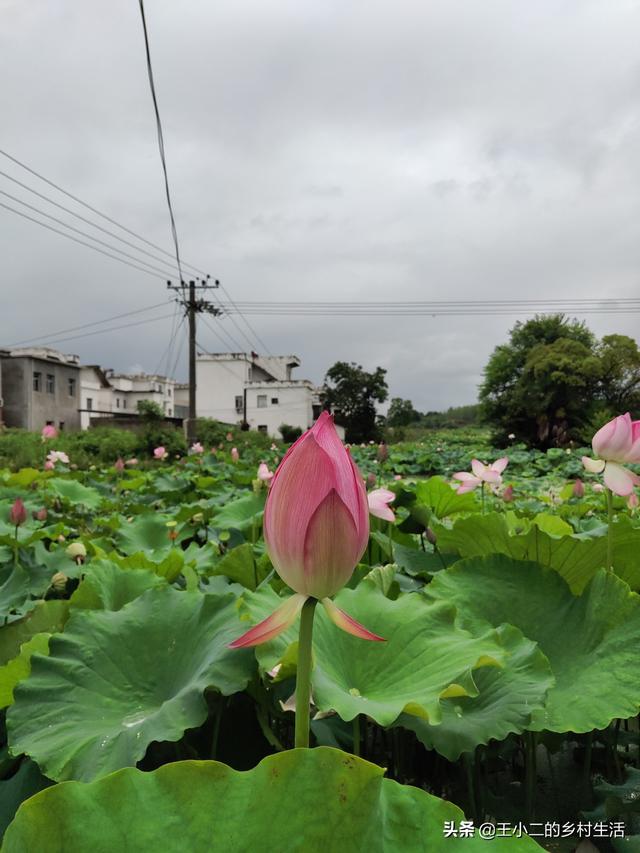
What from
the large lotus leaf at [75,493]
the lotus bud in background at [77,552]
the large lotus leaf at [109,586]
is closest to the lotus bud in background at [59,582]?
the lotus bud in background at [77,552]

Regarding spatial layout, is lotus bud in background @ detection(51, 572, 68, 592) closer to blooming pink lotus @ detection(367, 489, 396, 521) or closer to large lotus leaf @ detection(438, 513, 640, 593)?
blooming pink lotus @ detection(367, 489, 396, 521)

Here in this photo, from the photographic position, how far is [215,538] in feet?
6.25

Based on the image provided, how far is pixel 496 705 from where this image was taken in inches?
23.4

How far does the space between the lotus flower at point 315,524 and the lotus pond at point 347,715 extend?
0.10 metres

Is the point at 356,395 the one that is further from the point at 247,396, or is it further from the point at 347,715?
the point at 347,715

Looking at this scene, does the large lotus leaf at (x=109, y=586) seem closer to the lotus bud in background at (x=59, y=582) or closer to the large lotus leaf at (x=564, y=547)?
the lotus bud in background at (x=59, y=582)

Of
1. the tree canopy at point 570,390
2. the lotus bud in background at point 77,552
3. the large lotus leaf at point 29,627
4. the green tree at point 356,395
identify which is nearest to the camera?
the large lotus leaf at point 29,627

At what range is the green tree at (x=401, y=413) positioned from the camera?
3695 cm

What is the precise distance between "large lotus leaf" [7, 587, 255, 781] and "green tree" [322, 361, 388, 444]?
3149 centimetres

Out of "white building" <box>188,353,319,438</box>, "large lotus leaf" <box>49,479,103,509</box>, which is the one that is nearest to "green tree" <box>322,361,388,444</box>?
"white building" <box>188,353,319,438</box>

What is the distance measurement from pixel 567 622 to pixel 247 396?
32.6 metres

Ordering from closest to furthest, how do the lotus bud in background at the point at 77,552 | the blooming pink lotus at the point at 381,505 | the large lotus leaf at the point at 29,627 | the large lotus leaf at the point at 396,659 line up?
the large lotus leaf at the point at 396,659, the large lotus leaf at the point at 29,627, the blooming pink lotus at the point at 381,505, the lotus bud in background at the point at 77,552

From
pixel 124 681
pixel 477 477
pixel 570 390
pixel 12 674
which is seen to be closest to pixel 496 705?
pixel 124 681

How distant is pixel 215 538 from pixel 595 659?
4.58ft
